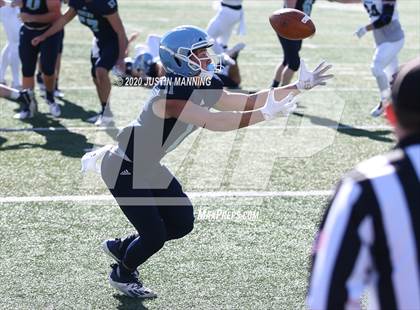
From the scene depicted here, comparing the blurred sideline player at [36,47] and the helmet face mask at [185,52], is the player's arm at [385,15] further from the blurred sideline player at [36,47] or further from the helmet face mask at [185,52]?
the helmet face mask at [185,52]

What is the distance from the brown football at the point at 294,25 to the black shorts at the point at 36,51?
400 cm

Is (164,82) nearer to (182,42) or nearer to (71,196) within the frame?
(182,42)

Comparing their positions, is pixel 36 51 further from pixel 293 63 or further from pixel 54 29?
pixel 293 63

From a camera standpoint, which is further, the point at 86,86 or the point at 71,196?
→ the point at 86,86

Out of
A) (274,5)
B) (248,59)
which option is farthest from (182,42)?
(274,5)

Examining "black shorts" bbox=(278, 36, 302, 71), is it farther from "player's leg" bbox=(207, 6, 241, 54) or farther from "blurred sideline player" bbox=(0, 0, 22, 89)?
"blurred sideline player" bbox=(0, 0, 22, 89)

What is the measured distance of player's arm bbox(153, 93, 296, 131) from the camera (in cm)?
Answer: 393

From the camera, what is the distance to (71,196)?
6129 mm

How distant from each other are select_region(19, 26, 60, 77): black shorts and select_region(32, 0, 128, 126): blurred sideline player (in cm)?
16

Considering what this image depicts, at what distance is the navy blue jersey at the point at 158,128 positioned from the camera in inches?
162

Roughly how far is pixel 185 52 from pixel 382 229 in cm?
227

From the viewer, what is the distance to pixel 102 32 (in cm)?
838

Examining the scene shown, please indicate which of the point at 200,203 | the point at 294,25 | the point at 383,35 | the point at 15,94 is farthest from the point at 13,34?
the point at 294,25

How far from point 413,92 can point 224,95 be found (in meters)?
2.35
